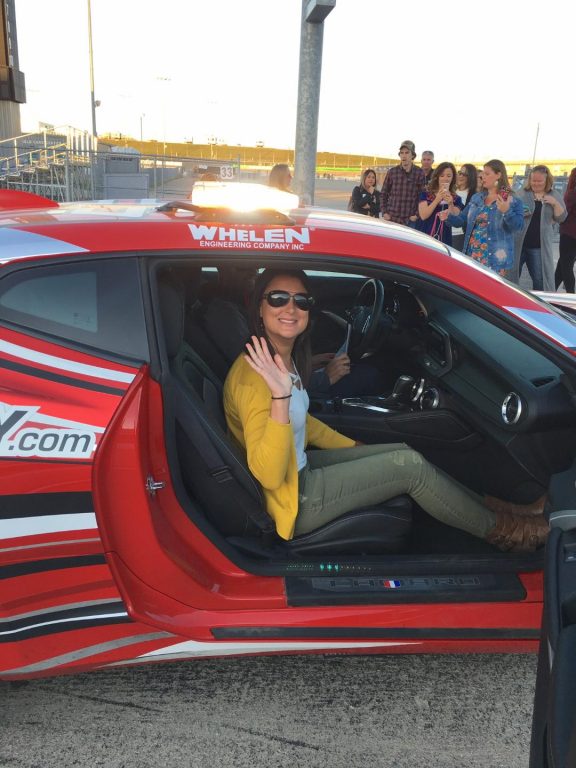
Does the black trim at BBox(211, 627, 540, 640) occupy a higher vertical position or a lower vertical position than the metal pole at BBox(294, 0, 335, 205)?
lower

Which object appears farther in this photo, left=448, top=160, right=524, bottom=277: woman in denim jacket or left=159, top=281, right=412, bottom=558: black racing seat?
left=448, top=160, right=524, bottom=277: woman in denim jacket

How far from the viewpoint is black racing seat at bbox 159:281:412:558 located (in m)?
1.86

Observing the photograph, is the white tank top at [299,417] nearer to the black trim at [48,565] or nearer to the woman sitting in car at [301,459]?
the woman sitting in car at [301,459]

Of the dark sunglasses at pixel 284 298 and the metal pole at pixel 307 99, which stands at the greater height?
the metal pole at pixel 307 99

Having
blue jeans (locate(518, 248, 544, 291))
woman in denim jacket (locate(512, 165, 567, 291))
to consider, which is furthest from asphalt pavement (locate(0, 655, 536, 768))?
blue jeans (locate(518, 248, 544, 291))

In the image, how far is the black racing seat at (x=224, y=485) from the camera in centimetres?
186

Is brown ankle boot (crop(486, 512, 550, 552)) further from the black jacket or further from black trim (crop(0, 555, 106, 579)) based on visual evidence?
the black jacket

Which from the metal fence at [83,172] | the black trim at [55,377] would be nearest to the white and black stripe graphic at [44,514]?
the black trim at [55,377]

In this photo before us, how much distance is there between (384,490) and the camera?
2146mm

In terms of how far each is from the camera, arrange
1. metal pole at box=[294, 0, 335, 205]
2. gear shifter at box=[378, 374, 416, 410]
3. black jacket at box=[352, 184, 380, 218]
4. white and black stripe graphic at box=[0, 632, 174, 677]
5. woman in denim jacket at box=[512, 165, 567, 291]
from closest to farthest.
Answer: white and black stripe graphic at box=[0, 632, 174, 677], gear shifter at box=[378, 374, 416, 410], metal pole at box=[294, 0, 335, 205], woman in denim jacket at box=[512, 165, 567, 291], black jacket at box=[352, 184, 380, 218]

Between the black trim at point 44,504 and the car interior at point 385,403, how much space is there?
0.96 feet

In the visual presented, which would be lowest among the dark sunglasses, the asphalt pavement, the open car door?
the asphalt pavement

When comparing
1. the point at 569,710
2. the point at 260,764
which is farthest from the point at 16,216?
the point at 569,710

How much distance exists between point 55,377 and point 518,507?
171 cm
